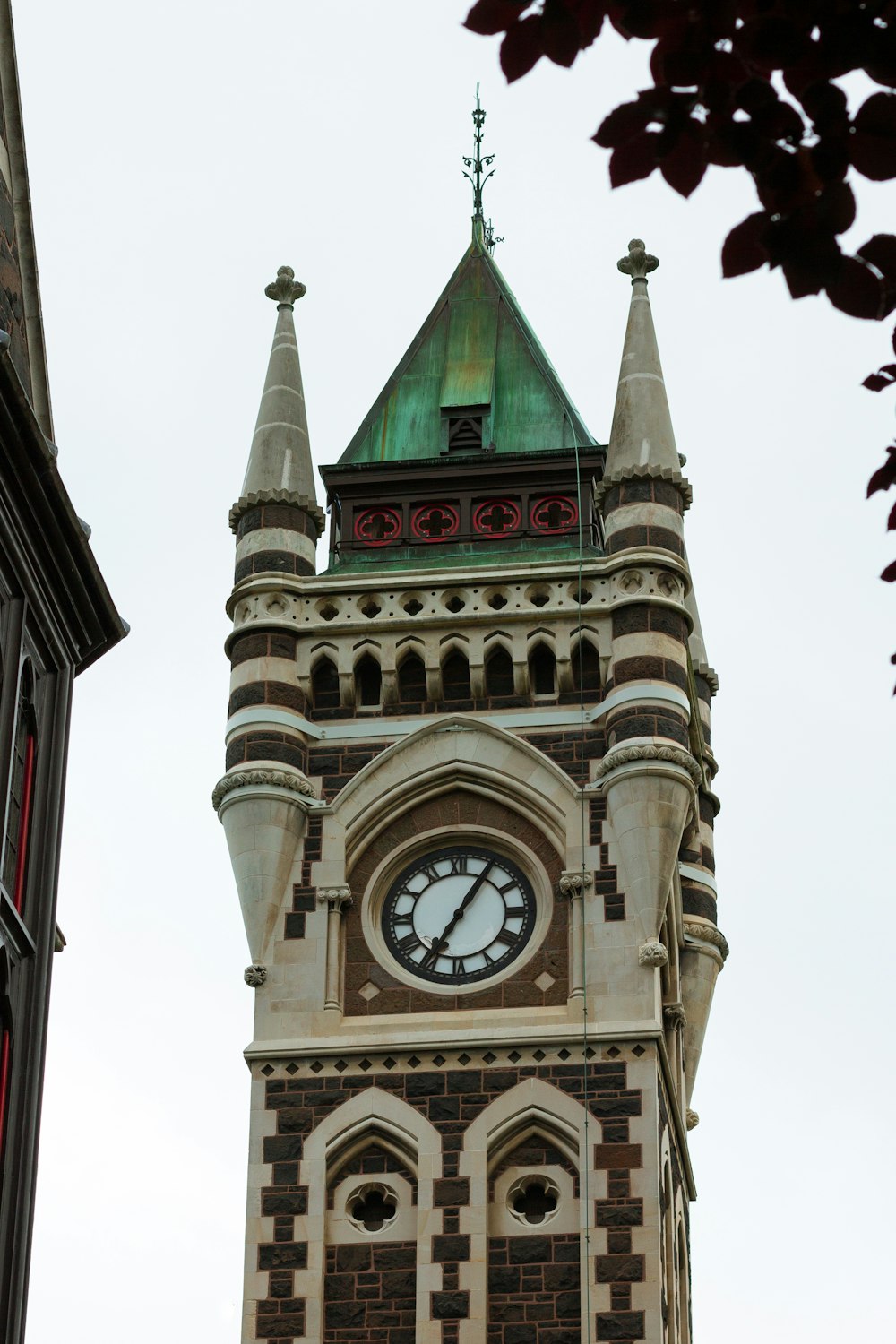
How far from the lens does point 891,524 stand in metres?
6.60

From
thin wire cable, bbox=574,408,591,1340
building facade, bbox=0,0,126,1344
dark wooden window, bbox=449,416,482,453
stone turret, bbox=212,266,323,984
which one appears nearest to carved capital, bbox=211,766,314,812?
stone turret, bbox=212,266,323,984

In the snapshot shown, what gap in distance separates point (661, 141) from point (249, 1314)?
2597cm

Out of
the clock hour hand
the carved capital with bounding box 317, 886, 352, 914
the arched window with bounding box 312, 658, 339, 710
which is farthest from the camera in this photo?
the arched window with bounding box 312, 658, 339, 710

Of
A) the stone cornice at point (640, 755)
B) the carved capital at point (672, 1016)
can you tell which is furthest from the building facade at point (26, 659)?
the carved capital at point (672, 1016)

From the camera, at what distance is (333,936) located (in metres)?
32.3

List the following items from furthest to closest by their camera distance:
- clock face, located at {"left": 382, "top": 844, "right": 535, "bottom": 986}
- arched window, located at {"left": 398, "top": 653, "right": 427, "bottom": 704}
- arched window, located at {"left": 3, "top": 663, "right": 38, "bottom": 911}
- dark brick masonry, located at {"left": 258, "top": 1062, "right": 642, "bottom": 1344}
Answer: arched window, located at {"left": 398, "top": 653, "right": 427, "bottom": 704} → clock face, located at {"left": 382, "top": 844, "right": 535, "bottom": 986} → dark brick masonry, located at {"left": 258, "top": 1062, "right": 642, "bottom": 1344} → arched window, located at {"left": 3, "top": 663, "right": 38, "bottom": 911}

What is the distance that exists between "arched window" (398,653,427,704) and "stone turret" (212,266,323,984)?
128 cm

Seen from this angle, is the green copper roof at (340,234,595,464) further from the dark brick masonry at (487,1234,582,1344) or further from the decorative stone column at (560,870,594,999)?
the dark brick masonry at (487,1234,582,1344)

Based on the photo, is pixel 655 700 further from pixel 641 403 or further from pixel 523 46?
pixel 523 46

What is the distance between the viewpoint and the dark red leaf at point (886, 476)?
6.39 metres

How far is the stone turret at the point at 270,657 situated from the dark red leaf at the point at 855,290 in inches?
1059

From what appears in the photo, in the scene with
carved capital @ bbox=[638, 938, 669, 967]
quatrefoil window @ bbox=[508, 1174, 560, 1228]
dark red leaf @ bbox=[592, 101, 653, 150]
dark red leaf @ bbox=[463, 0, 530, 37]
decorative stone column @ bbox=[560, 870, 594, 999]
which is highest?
decorative stone column @ bbox=[560, 870, 594, 999]

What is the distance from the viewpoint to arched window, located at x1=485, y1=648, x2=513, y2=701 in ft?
112

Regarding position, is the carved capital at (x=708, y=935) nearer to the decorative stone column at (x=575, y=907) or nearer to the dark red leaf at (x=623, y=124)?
the decorative stone column at (x=575, y=907)
